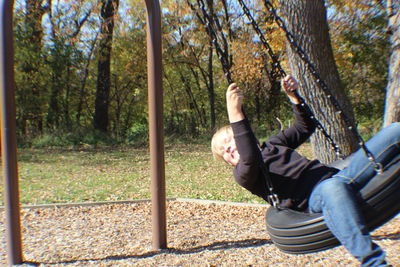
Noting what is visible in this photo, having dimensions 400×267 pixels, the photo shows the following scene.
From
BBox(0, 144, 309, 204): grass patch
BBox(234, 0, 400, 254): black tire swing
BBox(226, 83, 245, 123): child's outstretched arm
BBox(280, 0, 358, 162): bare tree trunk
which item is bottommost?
BBox(0, 144, 309, 204): grass patch

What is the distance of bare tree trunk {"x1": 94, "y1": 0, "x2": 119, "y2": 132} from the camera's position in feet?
48.5

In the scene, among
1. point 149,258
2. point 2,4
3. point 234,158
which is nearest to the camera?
point 234,158

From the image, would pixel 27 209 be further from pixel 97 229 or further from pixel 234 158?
pixel 234 158

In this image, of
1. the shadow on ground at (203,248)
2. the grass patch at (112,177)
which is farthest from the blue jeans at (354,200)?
the grass patch at (112,177)

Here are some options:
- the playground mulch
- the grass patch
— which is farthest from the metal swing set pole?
the grass patch

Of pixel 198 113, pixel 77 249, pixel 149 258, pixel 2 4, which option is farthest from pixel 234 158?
pixel 198 113

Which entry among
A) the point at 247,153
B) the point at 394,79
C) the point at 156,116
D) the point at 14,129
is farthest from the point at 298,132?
the point at 394,79

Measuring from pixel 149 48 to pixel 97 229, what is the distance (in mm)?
2045

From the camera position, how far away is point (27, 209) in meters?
4.54

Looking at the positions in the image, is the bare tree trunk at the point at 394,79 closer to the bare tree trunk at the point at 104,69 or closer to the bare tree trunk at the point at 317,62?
the bare tree trunk at the point at 317,62

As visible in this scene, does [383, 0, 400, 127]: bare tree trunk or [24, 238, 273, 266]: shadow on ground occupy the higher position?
[383, 0, 400, 127]: bare tree trunk

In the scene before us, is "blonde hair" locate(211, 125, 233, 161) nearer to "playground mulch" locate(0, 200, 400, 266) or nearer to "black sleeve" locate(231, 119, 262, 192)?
"black sleeve" locate(231, 119, 262, 192)

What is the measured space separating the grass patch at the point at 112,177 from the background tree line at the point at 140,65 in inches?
125

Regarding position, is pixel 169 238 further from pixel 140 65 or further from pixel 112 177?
pixel 140 65
